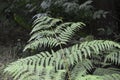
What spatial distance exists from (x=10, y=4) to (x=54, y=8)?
2.02 meters

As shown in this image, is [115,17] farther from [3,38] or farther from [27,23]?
[3,38]

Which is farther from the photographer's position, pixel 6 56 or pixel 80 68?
pixel 6 56

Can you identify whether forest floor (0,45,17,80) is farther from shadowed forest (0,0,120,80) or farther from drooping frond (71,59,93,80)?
drooping frond (71,59,93,80)

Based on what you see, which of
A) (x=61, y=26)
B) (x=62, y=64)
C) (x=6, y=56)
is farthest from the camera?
(x=6, y=56)

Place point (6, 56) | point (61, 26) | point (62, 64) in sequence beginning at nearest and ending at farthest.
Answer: point (62, 64) < point (61, 26) < point (6, 56)

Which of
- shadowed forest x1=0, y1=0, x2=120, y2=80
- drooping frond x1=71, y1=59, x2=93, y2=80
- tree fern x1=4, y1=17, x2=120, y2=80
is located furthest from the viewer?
shadowed forest x1=0, y1=0, x2=120, y2=80

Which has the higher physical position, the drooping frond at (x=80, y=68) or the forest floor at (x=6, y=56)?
the forest floor at (x=6, y=56)

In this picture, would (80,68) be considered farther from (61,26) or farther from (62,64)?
(61,26)

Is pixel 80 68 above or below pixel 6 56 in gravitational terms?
below

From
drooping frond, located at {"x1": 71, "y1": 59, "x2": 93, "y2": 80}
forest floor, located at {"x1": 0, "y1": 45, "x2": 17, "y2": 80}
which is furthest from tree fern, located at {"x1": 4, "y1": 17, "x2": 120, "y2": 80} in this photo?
forest floor, located at {"x1": 0, "y1": 45, "x2": 17, "y2": 80}

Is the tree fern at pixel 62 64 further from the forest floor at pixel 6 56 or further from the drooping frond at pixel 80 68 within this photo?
the forest floor at pixel 6 56

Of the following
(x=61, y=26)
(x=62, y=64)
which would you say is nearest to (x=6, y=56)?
(x=61, y=26)

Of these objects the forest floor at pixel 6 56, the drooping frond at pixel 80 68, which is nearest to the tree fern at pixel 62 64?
the drooping frond at pixel 80 68

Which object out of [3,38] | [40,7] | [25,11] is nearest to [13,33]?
[3,38]
